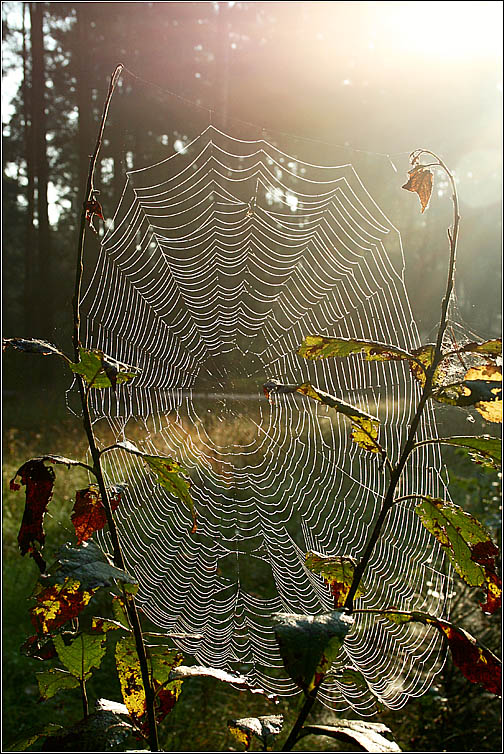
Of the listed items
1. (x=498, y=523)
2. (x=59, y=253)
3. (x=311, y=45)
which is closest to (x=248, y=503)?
(x=498, y=523)

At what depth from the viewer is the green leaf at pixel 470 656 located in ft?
2.65

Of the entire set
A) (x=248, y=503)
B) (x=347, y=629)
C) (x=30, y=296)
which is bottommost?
(x=248, y=503)

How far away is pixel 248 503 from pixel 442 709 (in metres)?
2.07

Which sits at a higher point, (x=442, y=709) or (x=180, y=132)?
(x=180, y=132)

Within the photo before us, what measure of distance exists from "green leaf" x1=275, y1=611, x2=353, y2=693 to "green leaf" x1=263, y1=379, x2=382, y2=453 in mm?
238

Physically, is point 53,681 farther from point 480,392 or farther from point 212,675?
point 480,392

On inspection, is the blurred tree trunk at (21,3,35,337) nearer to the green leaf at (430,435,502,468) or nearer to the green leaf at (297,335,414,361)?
the green leaf at (297,335,414,361)

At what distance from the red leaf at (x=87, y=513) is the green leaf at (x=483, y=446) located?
459 mm

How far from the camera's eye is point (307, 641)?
57 cm

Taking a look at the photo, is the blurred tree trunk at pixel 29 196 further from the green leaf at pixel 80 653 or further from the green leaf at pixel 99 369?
the green leaf at pixel 99 369

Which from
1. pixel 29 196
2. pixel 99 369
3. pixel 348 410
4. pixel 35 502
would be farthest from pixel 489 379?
pixel 29 196

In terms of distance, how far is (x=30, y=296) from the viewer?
1556cm

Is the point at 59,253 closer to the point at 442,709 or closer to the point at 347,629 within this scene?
the point at 442,709

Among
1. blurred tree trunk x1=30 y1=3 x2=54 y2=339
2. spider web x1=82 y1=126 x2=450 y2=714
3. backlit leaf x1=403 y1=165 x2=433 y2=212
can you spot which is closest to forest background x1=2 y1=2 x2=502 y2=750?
blurred tree trunk x1=30 y1=3 x2=54 y2=339
